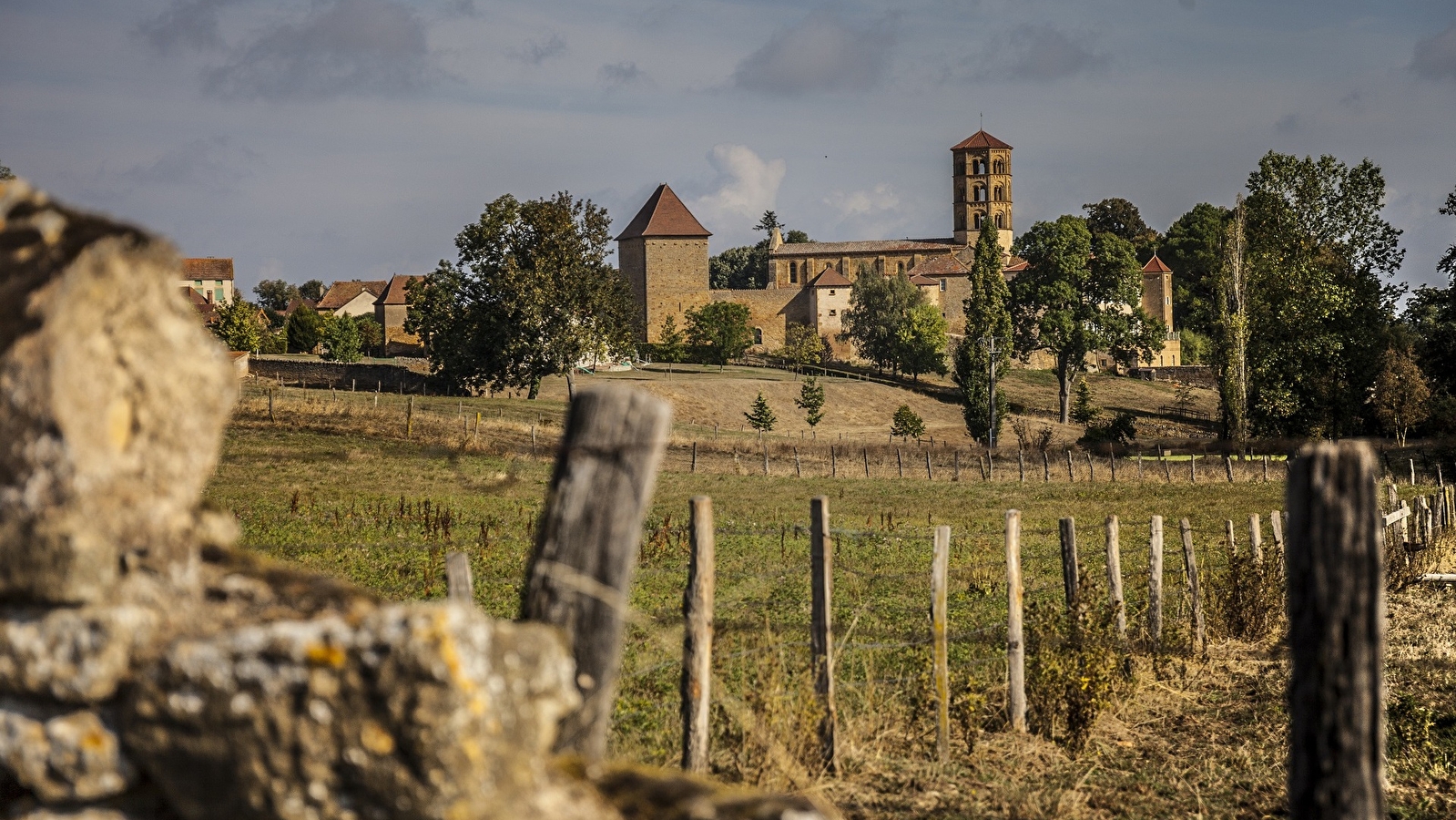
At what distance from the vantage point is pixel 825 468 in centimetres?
4038

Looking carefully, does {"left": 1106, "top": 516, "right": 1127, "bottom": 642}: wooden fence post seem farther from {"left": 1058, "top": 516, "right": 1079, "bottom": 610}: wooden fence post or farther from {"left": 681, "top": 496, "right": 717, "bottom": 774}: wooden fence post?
{"left": 681, "top": 496, "right": 717, "bottom": 774}: wooden fence post

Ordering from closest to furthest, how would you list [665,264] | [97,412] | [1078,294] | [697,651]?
[97,412] → [697,651] → [1078,294] → [665,264]

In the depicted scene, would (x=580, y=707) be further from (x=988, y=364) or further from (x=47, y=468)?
(x=988, y=364)

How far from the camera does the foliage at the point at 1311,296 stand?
151 feet

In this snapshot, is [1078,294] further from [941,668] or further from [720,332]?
[941,668]

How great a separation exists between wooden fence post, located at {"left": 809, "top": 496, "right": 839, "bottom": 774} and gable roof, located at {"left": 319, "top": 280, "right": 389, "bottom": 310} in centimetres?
12065

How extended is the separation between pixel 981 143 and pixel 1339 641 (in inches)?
5107

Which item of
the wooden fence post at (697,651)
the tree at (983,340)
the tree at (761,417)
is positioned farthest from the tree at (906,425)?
the wooden fence post at (697,651)

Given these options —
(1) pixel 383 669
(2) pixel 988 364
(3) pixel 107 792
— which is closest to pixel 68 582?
(3) pixel 107 792

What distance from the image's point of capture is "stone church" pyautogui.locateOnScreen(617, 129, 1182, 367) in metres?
114

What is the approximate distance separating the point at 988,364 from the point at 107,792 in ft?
201

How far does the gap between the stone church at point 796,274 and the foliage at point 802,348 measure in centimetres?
866

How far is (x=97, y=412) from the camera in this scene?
8.30 ft

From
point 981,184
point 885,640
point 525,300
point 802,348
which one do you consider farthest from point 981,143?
point 885,640
